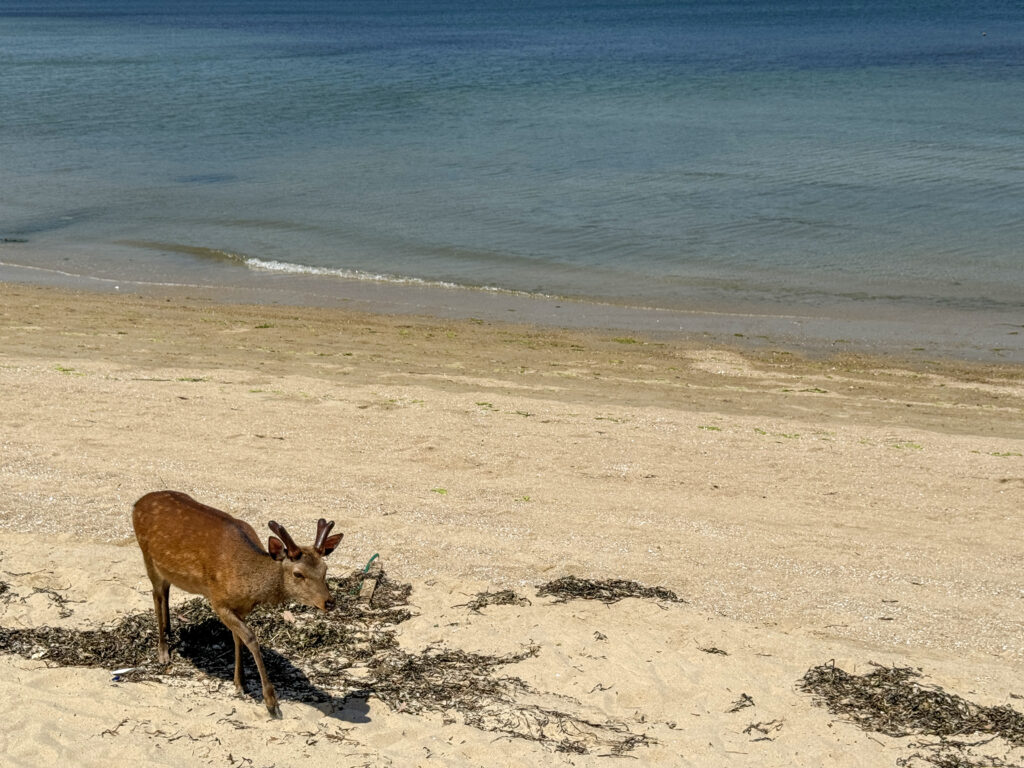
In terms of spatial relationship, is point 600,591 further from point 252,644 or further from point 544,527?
point 252,644

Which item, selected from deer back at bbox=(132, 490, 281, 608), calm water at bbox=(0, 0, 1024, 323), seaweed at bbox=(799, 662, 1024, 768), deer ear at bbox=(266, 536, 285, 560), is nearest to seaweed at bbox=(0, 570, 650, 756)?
deer back at bbox=(132, 490, 281, 608)

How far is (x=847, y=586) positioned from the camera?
7.64 meters

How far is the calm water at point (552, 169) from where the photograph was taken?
74.7ft

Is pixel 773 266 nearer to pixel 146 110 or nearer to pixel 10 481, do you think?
pixel 10 481

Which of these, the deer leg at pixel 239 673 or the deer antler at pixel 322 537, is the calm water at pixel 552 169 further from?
the deer antler at pixel 322 537

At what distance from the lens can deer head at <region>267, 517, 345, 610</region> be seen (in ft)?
17.5

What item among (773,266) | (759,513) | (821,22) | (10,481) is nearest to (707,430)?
(759,513)

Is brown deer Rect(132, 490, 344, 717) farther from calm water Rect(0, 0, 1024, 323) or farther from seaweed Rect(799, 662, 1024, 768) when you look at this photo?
calm water Rect(0, 0, 1024, 323)

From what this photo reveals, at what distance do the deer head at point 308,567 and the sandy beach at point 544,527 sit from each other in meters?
0.76

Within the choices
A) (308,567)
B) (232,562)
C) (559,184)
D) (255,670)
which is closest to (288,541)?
(308,567)

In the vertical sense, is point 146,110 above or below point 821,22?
below

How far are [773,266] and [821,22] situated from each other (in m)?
75.1

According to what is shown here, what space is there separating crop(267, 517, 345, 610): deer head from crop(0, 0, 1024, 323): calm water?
15.7 meters

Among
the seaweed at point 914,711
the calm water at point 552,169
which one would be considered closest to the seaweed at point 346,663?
the seaweed at point 914,711
